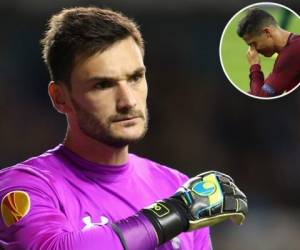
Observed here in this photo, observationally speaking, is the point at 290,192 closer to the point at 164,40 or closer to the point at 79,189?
the point at 164,40

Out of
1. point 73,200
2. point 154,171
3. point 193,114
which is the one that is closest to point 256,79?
point 154,171

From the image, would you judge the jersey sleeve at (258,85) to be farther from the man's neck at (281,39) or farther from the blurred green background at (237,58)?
the man's neck at (281,39)

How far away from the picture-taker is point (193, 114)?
14.1 ft

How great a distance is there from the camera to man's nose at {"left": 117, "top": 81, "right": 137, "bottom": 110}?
1.72m

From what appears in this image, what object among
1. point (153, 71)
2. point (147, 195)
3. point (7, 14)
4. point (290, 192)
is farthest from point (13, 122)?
point (147, 195)

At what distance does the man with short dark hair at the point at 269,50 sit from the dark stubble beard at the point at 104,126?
816 millimetres

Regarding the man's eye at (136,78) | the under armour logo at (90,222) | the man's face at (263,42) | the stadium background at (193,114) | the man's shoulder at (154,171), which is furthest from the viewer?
the stadium background at (193,114)

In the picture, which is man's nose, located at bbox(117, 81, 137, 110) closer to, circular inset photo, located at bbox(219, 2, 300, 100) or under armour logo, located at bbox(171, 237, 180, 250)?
under armour logo, located at bbox(171, 237, 180, 250)

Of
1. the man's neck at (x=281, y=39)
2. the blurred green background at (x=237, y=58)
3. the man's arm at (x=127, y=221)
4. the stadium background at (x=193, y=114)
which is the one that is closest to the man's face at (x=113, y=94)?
the man's arm at (x=127, y=221)

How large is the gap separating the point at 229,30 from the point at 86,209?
1087mm

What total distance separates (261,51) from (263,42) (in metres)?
0.05

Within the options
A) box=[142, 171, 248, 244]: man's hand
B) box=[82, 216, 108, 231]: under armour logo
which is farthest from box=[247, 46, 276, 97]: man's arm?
box=[82, 216, 108, 231]: under armour logo

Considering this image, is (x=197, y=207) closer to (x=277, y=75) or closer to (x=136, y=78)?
(x=136, y=78)

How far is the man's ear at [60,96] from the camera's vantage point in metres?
1.88
